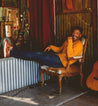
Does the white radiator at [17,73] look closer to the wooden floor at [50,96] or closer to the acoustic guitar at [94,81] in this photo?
the wooden floor at [50,96]

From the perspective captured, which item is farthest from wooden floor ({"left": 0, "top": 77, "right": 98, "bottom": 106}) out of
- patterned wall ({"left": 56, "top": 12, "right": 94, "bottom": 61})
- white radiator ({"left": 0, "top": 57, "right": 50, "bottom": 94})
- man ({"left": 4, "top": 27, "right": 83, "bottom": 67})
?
patterned wall ({"left": 56, "top": 12, "right": 94, "bottom": 61})

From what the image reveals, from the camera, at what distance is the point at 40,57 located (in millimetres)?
3098

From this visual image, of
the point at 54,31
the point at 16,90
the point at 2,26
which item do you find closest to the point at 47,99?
the point at 16,90

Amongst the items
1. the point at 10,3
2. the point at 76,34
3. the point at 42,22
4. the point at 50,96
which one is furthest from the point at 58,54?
the point at 10,3

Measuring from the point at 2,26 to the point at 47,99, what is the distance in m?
3.03

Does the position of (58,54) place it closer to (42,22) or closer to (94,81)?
(94,81)

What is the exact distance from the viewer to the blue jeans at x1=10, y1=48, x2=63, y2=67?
10.0ft

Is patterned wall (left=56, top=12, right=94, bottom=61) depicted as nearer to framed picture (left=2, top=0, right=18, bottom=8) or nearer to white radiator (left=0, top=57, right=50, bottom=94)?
white radiator (left=0, top=57, right=50, bottom=94)

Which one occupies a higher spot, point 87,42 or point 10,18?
point 10,18

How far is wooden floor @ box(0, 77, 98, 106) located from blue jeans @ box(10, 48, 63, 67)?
48 centimetres

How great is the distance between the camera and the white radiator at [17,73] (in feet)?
9.65

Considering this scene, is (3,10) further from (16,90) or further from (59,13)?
(16,90)

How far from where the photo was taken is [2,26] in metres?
5.10

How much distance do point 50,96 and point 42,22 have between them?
156cm
